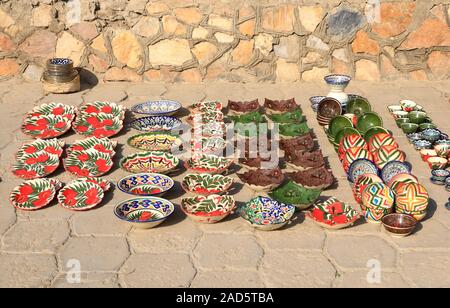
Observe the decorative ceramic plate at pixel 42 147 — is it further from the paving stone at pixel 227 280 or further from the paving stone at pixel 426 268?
the paving stone at pixel 426 268

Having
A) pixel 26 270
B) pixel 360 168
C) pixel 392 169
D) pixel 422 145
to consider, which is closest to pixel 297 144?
pixel 360 168

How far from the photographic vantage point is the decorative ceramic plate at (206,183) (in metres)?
6.41

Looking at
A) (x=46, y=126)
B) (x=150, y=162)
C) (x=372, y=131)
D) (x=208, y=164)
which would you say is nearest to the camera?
(x=208, y=164)

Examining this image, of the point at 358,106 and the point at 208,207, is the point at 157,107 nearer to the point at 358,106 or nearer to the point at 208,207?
the point at 358,106

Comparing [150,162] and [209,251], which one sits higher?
[150,162]

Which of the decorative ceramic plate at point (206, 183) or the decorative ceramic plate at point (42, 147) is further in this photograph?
the decorative ceramic plate at point (42, 147)

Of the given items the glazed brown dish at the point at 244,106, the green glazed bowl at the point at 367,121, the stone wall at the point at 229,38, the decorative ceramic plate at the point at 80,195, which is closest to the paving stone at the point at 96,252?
the decorative ceramic plate at the point at 80,195

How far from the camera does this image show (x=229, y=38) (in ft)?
31.1

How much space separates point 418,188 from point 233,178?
1.92 meters

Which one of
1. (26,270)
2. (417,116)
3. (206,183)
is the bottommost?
(26,270)

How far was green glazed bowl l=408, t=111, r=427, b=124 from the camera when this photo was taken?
8.01 metres

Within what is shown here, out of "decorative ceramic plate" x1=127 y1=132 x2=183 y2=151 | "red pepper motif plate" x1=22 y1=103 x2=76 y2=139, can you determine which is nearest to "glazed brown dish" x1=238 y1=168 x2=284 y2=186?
"decorative ceramic plate" x1=127 y1=132 x2=183 y2=151

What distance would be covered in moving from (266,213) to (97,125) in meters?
3.03

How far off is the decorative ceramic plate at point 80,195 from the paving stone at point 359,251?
2.28 metres
